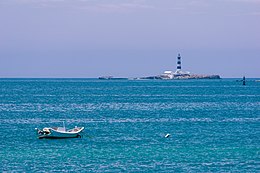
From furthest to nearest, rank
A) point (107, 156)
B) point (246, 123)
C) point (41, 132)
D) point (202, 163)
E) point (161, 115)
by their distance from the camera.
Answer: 1. point (161, 115)
2. point (246, 123)
3. point (41, 132)
4. point (107, 156)
5. point (202, 163)

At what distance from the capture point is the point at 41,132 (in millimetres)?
65938

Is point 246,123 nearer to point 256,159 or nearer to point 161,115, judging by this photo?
point 161,115

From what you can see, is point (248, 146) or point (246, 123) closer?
point (248, 146)

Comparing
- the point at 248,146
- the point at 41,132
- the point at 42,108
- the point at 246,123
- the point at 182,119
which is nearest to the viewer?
the point at 248,146

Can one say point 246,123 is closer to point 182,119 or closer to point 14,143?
point 182,119

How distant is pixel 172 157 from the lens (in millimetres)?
52750

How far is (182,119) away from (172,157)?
37069mm

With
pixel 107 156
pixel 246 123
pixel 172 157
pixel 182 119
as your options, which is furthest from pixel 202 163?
pixel 182 119

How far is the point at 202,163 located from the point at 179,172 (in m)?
3.84

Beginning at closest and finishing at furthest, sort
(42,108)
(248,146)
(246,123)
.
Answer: (248,146), (246,123), (42,108)

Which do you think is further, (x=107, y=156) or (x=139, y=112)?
(x=139, y=112)

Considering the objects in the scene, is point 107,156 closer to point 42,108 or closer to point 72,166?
point 72,166

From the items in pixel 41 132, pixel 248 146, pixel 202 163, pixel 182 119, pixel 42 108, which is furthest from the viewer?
pixel 42 108

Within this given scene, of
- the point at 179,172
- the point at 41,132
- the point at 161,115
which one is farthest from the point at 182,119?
the point at 179,172
